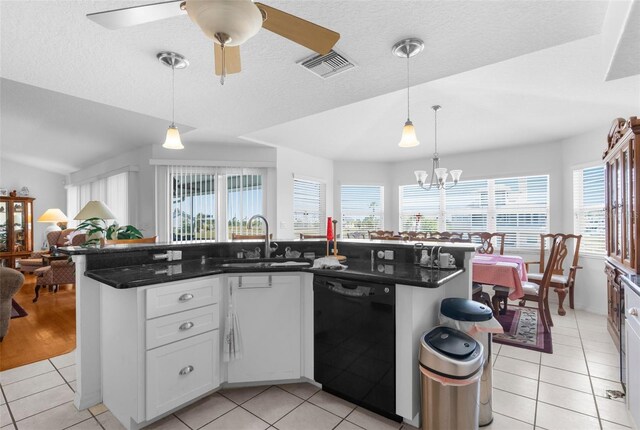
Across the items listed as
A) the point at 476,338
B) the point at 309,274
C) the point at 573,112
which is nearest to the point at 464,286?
the point at 476,338

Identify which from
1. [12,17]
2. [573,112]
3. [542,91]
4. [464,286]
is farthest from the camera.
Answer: [573,112]

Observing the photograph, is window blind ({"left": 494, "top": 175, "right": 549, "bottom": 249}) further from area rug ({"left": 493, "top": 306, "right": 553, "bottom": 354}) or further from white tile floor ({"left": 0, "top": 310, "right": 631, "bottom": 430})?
white tile floor ({"left": 0, "top": 310, "right": 631, "bottom": 430})

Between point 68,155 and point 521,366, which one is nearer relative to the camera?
point 521,366

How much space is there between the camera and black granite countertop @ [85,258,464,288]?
174 cm

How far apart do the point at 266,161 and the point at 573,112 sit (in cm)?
435

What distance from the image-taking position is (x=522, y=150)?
529 cm

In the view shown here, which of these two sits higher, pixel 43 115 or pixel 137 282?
pixel 43 115

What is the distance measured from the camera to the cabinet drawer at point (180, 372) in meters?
1.77

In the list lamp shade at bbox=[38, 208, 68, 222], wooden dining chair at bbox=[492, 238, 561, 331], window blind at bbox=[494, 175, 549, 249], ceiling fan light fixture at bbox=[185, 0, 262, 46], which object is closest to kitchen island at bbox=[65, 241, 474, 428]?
ceiling fan light fixture at bbox=[185, 0, 262, 46]

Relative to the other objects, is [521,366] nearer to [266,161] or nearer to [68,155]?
[266,161]

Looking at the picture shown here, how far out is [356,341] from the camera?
1.93m

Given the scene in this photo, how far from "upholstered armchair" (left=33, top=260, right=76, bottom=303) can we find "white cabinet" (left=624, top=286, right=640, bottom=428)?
6657 mm

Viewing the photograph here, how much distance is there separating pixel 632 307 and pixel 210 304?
2.57 m

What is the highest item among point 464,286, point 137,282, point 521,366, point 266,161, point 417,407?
point 266,161
